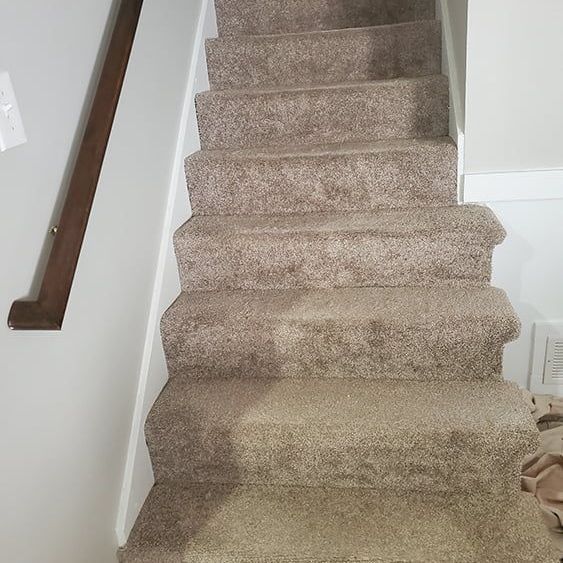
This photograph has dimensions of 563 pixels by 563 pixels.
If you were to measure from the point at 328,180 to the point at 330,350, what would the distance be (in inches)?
22.4

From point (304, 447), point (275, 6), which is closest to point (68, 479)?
point (304, 447)

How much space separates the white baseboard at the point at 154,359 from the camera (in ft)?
4.88

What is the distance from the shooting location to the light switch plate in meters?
1.02

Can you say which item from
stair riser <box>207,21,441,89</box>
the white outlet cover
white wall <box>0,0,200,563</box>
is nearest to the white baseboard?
white wall <box>0,0,200,563</box>

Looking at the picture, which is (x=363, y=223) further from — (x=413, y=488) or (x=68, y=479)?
(x=68, y=479)

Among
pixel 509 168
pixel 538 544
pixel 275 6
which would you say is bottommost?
pixel 538 544

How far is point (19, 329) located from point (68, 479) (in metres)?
0.37

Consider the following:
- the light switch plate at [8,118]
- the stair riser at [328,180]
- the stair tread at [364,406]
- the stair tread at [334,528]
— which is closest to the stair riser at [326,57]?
the stair riser at [328,180]

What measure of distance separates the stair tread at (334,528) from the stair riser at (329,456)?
0.03m

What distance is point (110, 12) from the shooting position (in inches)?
56.7

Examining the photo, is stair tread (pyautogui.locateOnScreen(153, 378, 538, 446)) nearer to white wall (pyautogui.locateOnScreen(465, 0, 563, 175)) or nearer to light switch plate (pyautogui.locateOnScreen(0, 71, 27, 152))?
white wall (pyautogui.locateOnScreen(465, 0, 563, 175))

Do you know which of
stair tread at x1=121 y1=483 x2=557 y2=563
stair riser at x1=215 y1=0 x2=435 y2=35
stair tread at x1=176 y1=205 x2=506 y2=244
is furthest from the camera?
stair riser at x1=215 y1=0 x2=435 y2=35

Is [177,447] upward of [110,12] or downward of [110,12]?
downward

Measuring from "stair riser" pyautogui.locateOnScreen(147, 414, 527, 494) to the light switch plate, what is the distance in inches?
31.7
